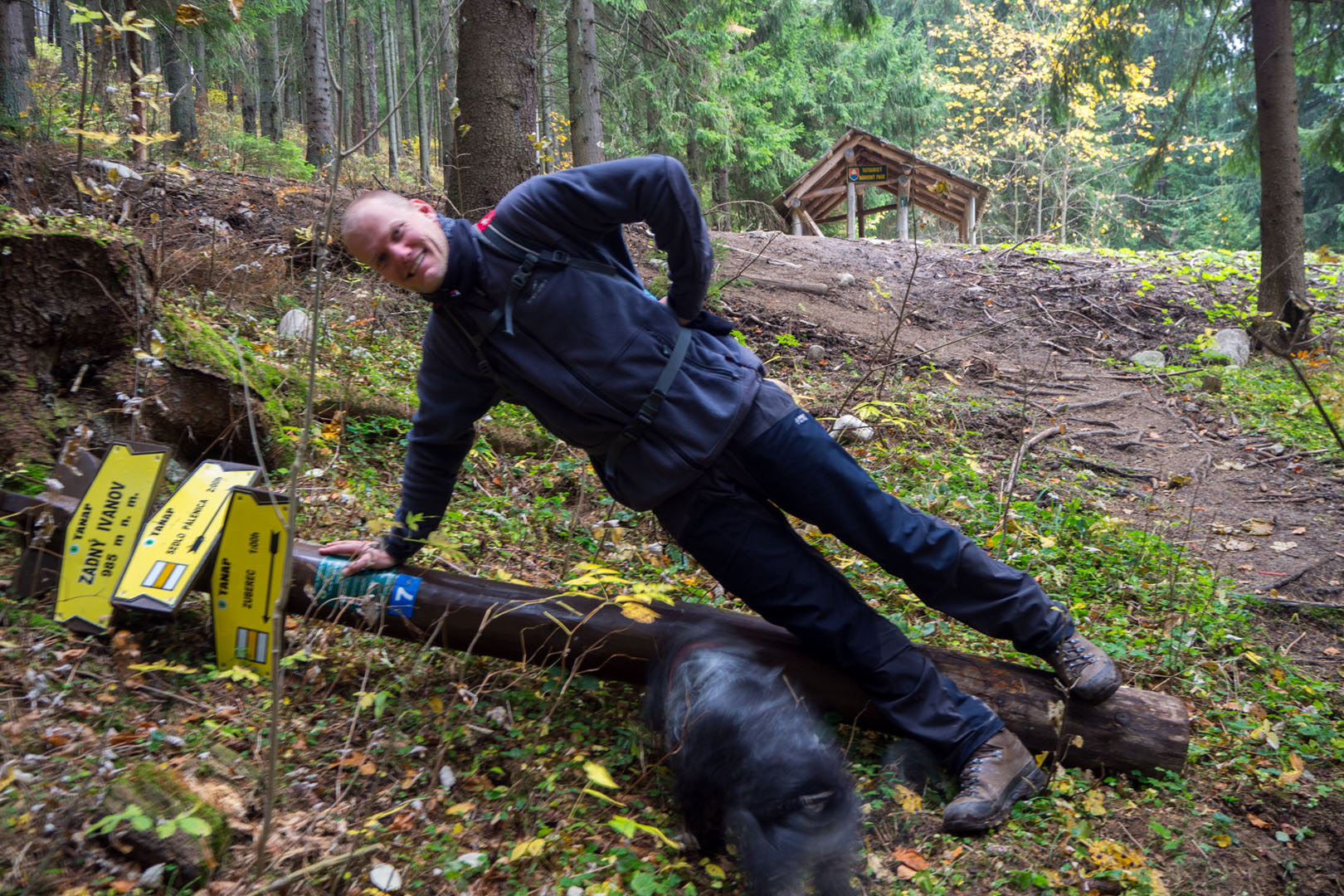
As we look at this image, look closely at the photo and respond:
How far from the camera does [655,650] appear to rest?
3070mm

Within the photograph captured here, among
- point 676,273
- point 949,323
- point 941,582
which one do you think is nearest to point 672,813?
point 941,582

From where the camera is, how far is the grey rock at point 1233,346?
8.02m

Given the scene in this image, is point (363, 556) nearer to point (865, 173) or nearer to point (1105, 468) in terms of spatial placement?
point (1105, 468)

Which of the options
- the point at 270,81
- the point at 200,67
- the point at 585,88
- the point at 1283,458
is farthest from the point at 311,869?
A: the point at 270,81

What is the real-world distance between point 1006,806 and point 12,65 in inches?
452

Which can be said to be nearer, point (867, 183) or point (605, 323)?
point (605, 323)

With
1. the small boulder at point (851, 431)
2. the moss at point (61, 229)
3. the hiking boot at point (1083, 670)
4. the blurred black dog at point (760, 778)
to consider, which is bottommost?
the blurred black dog at point (760, 778)

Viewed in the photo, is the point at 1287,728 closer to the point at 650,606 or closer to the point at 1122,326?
the point at 650,606

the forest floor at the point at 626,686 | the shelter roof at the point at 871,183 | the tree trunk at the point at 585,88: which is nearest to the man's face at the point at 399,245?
the forest floor at the point at 626,686

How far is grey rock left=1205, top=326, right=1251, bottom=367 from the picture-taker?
802 centimetres

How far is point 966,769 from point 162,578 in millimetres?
3103

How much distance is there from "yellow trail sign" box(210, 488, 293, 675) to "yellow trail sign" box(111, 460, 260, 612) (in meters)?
0.13

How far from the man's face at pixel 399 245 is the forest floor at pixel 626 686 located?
104cm

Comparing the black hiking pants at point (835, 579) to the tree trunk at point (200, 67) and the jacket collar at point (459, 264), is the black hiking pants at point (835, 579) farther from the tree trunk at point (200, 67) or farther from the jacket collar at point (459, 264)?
the tree trunk at point (200, 67)
